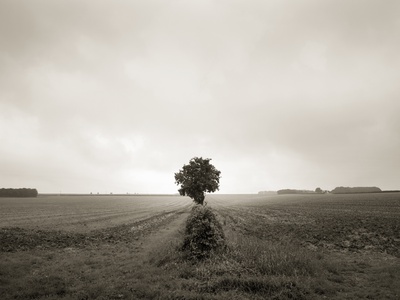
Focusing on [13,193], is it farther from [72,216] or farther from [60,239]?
[60,239]

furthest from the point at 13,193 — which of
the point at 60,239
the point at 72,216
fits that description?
the point at 60,239

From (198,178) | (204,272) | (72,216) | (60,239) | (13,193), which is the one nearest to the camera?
(204,272)

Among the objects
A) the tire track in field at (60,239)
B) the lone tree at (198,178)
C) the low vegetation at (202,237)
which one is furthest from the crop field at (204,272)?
the lone tree at (198,178)

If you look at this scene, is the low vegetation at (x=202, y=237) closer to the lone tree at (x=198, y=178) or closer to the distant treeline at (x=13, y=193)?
the lone tree at (x=198, y=178)

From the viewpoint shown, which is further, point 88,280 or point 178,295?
point 88,280

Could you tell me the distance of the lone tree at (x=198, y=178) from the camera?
56156mm

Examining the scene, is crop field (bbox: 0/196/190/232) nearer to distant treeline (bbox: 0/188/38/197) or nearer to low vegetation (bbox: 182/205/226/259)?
low vegetation (bbox: 182/205/226/259)

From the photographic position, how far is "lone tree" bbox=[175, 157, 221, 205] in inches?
2211

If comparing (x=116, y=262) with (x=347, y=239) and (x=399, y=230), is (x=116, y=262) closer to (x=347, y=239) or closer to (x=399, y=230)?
(x=347, y=239)

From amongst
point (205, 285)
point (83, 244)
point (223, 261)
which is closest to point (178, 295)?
point (205, 285)

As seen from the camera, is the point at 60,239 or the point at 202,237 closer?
the point at 202,237

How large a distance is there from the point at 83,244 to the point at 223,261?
13.9 metres

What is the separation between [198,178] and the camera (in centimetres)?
5638

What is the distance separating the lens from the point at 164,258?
46.1 ft
